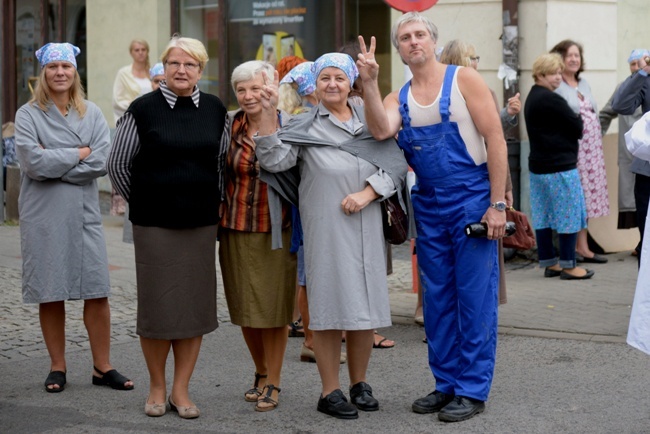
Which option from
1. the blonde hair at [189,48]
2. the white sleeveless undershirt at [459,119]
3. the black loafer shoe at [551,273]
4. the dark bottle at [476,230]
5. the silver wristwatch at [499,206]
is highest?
the blonde hair at [189,48]

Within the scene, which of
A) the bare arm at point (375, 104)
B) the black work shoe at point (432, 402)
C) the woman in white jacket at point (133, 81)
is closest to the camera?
the bare arm at point (375, 104)

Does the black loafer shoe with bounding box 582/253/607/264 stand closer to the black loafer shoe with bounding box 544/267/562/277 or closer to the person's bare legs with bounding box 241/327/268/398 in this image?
the black loafer shoe with bounding box 544/267/562/277

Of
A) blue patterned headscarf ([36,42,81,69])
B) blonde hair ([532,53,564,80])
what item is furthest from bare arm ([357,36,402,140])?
blonde hair ([532,53,564,80])

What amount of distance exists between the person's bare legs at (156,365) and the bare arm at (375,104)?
1.55 meters

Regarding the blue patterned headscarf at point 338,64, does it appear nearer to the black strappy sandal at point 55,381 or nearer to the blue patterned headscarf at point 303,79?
the blue patterned headscarf at point 303,79

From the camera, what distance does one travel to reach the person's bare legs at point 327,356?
242 inches

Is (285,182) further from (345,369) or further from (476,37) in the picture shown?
(476,37)

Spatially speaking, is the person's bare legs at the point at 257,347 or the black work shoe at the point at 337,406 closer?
the black work shoe at the point at 337,406

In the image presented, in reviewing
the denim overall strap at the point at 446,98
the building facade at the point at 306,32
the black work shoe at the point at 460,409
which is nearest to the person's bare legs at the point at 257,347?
the black work shoe at the point at 460,409

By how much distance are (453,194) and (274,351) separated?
4.17 feet

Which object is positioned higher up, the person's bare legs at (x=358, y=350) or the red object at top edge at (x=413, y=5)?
the red object at top edge at (x=413, y=5)

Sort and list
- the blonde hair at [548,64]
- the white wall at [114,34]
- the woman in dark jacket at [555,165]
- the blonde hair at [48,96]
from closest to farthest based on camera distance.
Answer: the blonde hair at [48,96], the blonde hair at [548,64], the woman in dark jacket at [555,165], the white wall at [114,34]

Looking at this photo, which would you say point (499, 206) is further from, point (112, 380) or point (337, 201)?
point (112, 380)

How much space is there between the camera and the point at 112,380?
6.81m
